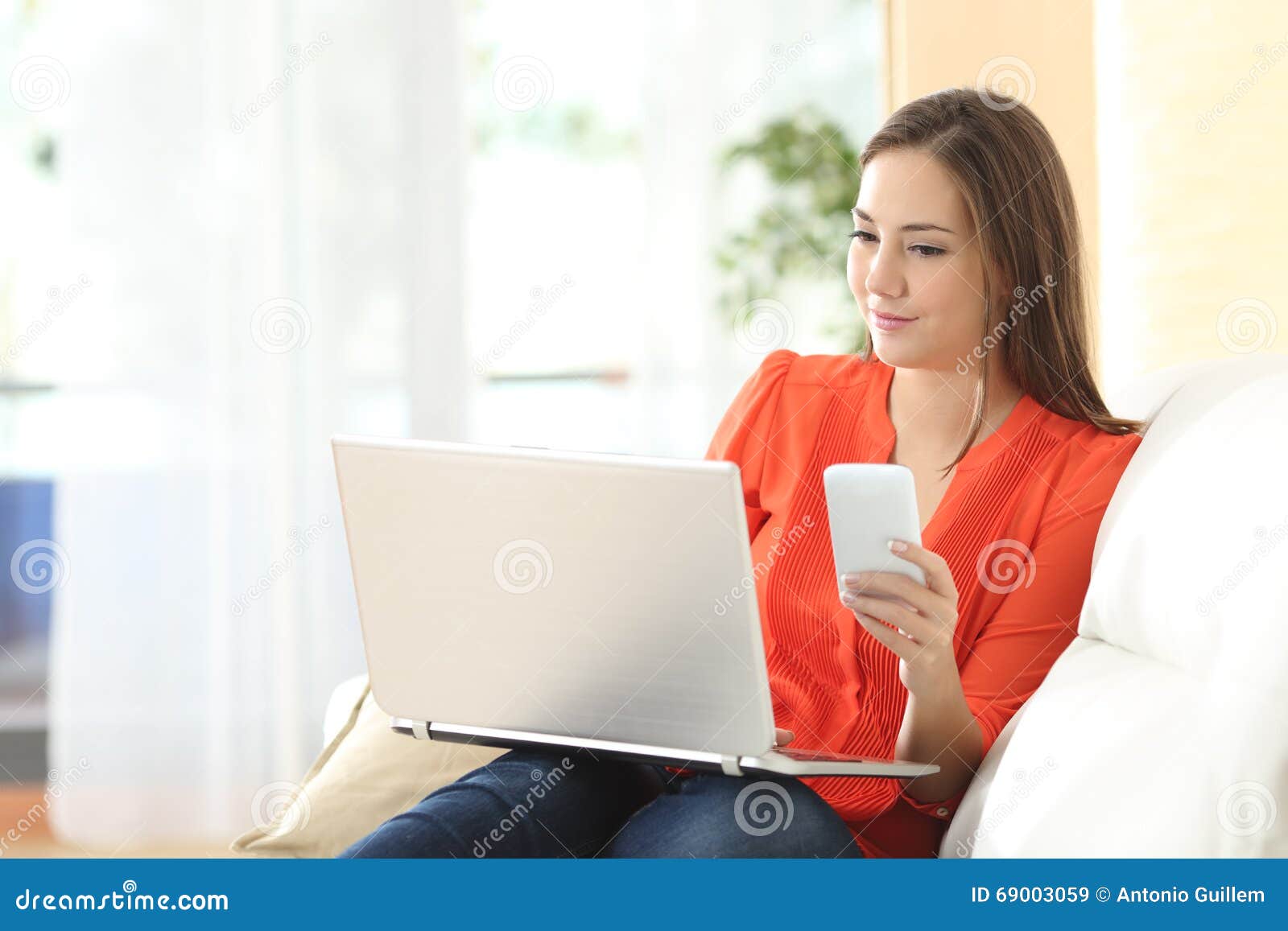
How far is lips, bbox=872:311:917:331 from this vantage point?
4.58 ft

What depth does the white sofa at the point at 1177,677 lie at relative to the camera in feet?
2.77

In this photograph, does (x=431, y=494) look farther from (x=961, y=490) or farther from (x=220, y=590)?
(x=220, y=590)

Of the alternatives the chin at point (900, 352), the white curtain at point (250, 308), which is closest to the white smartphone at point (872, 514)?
the chin at point (900, 352)

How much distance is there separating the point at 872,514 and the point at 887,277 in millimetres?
403

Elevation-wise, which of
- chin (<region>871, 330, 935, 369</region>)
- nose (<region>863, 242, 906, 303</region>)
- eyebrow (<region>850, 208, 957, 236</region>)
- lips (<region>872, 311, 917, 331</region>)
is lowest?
chin (<region>871, 330, 935, 369</region>)

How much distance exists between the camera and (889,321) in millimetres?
1403

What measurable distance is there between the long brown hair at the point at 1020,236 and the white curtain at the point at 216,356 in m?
1.75

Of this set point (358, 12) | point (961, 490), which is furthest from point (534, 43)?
point (961, 490)

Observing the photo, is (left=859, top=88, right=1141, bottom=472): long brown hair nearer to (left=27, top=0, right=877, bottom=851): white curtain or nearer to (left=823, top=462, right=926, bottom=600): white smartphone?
(left=823, top=462, right=926, bottom=600): white smartphone

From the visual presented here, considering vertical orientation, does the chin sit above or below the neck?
above

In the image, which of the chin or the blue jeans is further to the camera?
the chin

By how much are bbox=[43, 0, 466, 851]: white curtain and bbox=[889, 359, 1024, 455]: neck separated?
1736 mm

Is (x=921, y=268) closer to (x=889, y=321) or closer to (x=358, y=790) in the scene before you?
(x=889, y=321)

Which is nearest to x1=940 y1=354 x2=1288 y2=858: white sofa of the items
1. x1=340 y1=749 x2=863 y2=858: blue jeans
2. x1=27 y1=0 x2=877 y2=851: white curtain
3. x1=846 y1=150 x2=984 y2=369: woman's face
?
x1=340 y1=749 x2=863 y2=858: blue jeans
